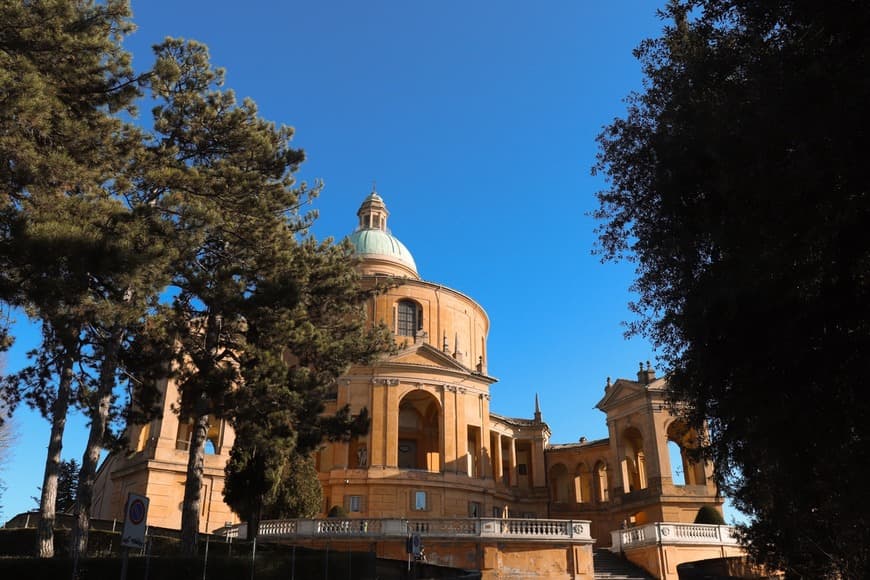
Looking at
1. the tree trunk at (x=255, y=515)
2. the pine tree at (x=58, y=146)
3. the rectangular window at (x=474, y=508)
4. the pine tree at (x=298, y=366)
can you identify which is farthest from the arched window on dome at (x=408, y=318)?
the pine tree at (x=58, y=146)

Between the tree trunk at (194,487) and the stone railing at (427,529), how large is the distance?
8.47 m

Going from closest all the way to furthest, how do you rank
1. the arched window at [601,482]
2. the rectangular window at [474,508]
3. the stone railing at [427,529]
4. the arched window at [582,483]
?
the stone railing at [427,529] → the rectangular window at [474,508] → the arched window at [601,482] → the arched window at [582,483]

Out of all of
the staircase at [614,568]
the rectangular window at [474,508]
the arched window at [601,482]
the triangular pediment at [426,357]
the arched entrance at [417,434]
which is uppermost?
the triangular pediment at [426,357]

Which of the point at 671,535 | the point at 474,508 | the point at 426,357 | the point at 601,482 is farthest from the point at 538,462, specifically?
the point at 671,535

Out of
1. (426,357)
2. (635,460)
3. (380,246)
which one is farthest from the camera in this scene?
(380,246)

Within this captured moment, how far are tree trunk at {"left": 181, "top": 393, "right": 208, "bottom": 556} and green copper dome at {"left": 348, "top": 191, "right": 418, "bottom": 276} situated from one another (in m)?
28.7

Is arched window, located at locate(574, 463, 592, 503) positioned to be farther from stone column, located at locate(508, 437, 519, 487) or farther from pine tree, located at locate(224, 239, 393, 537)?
pine tree, located at locate(224, 239, 393, 537)

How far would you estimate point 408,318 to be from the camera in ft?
144

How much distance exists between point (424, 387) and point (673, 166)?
29008 millimetres

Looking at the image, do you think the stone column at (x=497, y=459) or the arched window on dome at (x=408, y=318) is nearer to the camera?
the stone column at (x=497, y=459)

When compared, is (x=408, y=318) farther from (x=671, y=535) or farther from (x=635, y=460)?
(x=671, y=535)

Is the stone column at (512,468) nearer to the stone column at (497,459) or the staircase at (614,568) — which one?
the stone column at (497,459)

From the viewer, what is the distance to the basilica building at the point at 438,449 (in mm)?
35562

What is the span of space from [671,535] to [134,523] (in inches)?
963
